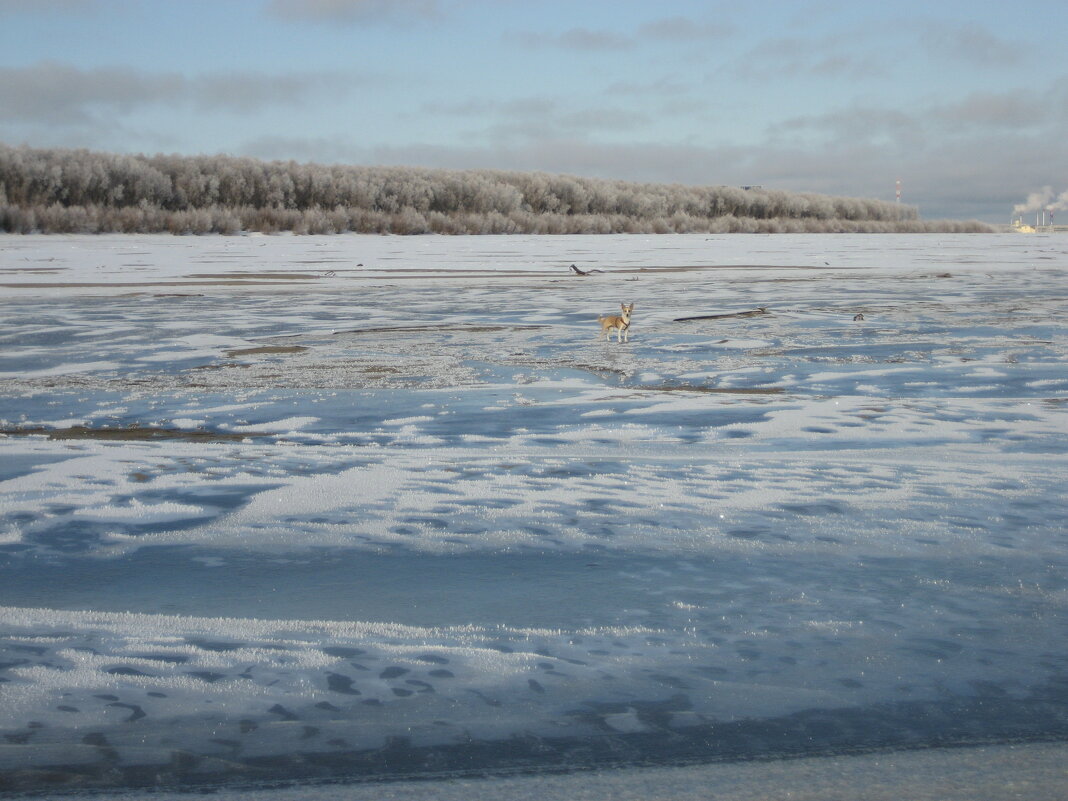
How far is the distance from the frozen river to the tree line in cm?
2409

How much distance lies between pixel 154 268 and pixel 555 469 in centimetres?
1287

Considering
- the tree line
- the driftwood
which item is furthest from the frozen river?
the tree line

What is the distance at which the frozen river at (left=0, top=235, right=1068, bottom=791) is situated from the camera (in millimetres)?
1372

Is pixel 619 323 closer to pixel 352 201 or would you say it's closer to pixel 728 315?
pixel 728 315

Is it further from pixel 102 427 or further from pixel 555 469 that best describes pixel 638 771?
pixel 102 427

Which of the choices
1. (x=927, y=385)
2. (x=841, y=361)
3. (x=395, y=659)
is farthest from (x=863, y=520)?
(x=841, y=361)

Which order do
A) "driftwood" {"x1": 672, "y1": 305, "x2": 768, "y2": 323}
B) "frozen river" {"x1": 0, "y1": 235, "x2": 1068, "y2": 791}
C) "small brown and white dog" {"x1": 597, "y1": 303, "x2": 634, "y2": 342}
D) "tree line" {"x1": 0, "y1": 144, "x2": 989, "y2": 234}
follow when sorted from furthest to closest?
1. "tree line" {"x1": 0, "y1": 144, "x2": 989, "y2": 234}
2. "driftwood" {"x1": 672, "y1": 305, "x2": 768, "y2": 323}
3. "small brown and white dog" {"x1": 597, "y1": 303, "x2": 634, "y2": 342}
4. "frozen river" {"x1": 0, "y1": 235, "x2": 1068, "y2": 791}

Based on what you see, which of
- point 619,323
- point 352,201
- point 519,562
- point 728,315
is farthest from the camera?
point 352,201

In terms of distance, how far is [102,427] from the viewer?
3498mm

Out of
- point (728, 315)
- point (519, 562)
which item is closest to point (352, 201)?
point (728, 315)

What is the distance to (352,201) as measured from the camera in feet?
126

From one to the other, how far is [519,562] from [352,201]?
37.7 meters

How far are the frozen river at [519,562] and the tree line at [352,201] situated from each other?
949 inches

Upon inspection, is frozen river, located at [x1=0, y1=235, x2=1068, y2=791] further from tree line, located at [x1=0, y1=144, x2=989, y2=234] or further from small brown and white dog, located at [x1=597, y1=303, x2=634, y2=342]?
tree line, located at [x1=0, y1=144, x2=989, y2=234]
